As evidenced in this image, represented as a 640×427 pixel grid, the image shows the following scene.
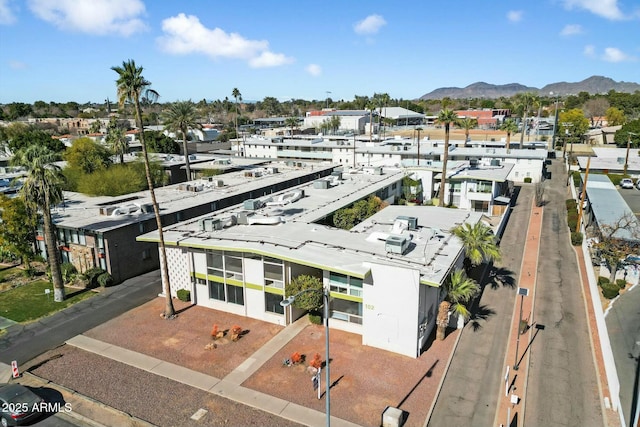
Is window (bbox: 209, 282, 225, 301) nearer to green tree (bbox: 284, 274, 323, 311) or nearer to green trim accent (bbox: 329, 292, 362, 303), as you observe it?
green tree (bbox: 284, 274, 323, 311)

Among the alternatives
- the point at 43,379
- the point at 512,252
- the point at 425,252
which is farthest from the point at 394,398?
the point at 512,252

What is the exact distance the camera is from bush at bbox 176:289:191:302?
34250mm

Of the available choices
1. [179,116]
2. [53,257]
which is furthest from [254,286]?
[179,116]

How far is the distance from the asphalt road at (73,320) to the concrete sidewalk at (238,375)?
169 cm

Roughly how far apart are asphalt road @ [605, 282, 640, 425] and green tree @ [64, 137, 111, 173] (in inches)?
2359

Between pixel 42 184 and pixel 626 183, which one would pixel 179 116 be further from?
pixel 626 183

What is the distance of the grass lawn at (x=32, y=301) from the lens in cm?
3294

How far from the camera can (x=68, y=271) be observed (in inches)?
1560

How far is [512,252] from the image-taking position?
45375mm

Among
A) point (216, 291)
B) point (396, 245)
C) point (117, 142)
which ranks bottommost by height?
point (216, 291)

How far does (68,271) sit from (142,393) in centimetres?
2158

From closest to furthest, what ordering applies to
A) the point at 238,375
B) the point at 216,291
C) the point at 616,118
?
1. the point at 238,375
2. the point at 216,291
3. the point at 616,118

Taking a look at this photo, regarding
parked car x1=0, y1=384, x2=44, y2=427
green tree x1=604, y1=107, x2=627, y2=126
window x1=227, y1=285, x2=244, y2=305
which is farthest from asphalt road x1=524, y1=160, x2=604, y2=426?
green tree x1=604, y1=107, x2=627, y2=126

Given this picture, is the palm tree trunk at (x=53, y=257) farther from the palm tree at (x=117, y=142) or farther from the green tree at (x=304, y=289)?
the palm tree at (x=117, y=142)
